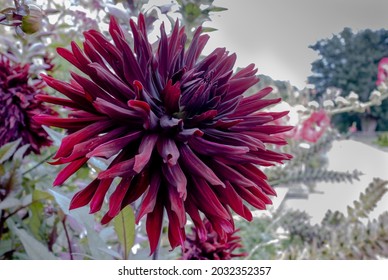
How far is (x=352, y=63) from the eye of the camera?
0.39 meters

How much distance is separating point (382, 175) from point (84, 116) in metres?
0.37

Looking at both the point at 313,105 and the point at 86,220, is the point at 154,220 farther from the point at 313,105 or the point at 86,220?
the point at 313,105

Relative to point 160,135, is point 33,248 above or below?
below

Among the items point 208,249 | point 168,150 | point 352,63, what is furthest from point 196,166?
point 352,63

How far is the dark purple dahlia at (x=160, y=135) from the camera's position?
0.16 meters

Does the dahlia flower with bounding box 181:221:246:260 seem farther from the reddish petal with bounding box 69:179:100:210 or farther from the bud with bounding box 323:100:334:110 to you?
the bud with bounding box 323:100:334:110

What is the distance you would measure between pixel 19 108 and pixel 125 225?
0.12 m

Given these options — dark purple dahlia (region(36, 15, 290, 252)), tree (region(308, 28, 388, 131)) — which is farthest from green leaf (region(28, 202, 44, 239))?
tree (region(308, 28, 388, 131))

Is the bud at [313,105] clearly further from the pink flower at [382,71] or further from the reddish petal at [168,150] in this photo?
the reddish petal at [168,150]

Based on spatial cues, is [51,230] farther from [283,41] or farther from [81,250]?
[283,41]

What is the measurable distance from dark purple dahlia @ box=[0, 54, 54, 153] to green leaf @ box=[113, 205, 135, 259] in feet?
0.34

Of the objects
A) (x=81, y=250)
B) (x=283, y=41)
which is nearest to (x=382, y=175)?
(x=283, y=41)

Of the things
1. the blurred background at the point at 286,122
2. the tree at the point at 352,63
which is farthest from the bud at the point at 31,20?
the tree at the point at 352,63

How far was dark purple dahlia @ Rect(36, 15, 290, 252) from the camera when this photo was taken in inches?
6.4
